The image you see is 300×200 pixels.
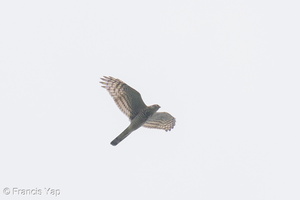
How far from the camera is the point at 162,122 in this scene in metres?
41.2

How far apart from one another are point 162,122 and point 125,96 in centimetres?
226

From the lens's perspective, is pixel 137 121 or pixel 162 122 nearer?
pixel 137 121

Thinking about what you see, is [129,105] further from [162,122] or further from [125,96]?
[162,122]

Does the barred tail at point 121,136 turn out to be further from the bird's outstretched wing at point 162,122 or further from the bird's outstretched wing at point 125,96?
the bird's outstretched wing at point 162,122

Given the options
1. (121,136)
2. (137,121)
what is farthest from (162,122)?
(121,136)

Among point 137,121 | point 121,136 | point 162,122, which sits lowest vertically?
point 121,136

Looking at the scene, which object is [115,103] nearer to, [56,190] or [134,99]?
[134,99]

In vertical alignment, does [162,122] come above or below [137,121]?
above

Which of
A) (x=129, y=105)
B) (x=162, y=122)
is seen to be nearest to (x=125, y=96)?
Answer: (x=129, y=105)

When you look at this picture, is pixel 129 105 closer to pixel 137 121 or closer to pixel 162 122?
pixel 137 121

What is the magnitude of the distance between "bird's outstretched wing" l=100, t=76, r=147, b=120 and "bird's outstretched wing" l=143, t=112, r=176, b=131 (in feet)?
4.30

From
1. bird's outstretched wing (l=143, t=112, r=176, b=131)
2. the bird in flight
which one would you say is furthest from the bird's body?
bird's outstretched wing (l=143, t=112, r=176, b=131)

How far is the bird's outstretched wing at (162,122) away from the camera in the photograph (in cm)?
4094

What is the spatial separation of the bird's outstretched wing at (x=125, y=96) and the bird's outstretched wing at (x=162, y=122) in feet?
4.30
